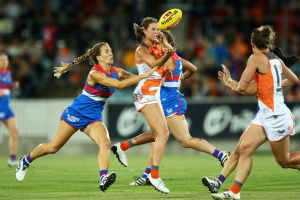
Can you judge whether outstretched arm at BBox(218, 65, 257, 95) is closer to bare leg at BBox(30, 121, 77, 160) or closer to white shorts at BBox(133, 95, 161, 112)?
white shorts at BBox(133, 95, 161, 112)

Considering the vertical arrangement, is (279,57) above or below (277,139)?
above

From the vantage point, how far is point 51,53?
26609mm

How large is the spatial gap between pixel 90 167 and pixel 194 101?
6011 mm

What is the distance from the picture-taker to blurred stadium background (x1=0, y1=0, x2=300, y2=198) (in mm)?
23344

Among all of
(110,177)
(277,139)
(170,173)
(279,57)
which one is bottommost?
(170,173)

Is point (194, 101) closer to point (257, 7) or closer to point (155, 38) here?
point (257, 7)

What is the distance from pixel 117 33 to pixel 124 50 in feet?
2.64

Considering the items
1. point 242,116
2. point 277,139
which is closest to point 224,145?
point 242,116

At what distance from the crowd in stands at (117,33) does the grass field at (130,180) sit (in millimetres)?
5792

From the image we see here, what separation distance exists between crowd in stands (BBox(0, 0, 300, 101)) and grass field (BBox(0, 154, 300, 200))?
5792mm

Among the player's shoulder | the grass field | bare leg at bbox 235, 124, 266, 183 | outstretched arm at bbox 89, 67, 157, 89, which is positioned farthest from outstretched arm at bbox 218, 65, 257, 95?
the grass field

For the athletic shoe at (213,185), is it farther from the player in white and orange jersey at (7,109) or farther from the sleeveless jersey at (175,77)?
the player in white and orange jersey at (7,109)

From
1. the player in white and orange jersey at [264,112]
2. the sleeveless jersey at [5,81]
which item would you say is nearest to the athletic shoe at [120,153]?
the player in white and orange jersey at [264,112]

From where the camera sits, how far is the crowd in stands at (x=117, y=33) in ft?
84.3
